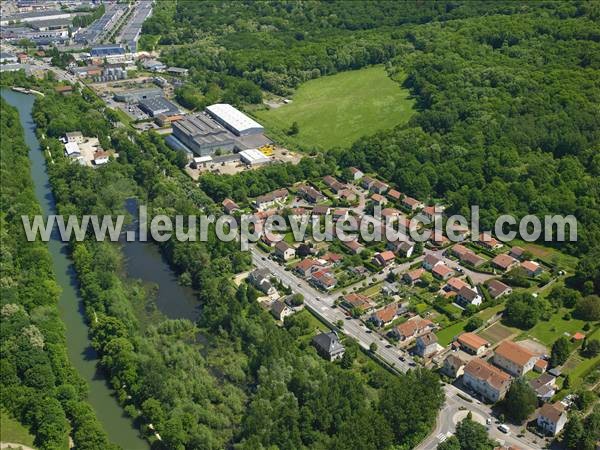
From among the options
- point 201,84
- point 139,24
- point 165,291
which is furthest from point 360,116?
point 139,24

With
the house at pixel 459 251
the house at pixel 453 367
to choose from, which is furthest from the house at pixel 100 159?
the house at pixel 453 367

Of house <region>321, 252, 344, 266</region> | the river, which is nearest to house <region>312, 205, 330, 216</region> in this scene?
house <region>321, 252, 344, 266</region>

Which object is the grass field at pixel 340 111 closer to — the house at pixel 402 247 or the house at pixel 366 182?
the house at pixel 366 182

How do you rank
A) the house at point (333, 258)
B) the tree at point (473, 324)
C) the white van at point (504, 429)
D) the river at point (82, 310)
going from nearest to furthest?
the white van at point (504, 429) → the river at point (82, 310) → the tree at point (473, 324) → the house at point (333, 258)

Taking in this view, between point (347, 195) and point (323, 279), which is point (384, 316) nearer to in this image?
point (323, 279)

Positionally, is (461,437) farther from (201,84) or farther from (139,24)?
(139,24)
